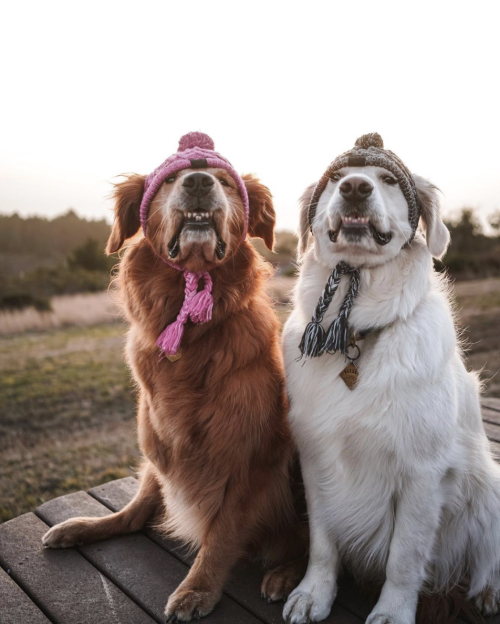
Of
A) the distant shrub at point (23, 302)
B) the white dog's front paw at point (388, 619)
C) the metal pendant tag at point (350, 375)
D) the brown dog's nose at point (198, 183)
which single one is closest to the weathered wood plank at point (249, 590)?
the white dog's front paw at point (388, 619)

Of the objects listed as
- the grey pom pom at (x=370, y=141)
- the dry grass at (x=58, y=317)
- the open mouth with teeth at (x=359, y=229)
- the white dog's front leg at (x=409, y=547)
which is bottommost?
the dry grass at (x=58, y=317)

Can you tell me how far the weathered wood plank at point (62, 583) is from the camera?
6.64 feet

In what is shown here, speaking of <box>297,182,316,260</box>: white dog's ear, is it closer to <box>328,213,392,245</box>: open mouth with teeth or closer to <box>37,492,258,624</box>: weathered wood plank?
<box>328,213,392,245</box>: open mouth with teeth

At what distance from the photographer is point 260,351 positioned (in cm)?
227

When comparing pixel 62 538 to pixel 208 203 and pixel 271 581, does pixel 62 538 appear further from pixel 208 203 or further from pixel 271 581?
pixel 208 203

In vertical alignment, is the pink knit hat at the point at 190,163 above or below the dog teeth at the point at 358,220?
above

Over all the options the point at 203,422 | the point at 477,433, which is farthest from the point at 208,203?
the point at 477,433

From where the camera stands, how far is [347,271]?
1991 mm

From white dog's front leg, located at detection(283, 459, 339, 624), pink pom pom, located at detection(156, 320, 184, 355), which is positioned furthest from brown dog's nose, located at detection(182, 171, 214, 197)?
white dog's front leg, located at detection(283, 459, 339, 624)

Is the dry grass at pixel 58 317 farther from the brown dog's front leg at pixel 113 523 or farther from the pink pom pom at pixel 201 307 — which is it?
the pink pom pom at pixel 201 307

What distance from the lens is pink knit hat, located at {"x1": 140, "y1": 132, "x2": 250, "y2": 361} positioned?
2.20 metres

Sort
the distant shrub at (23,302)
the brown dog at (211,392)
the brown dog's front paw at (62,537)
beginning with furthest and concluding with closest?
the distant shrub at (23,302), the brown dog's front paw at (62,537), the brown dog at (211,392)

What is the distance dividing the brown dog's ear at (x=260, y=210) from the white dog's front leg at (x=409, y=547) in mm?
1290

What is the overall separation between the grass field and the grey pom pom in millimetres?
714
